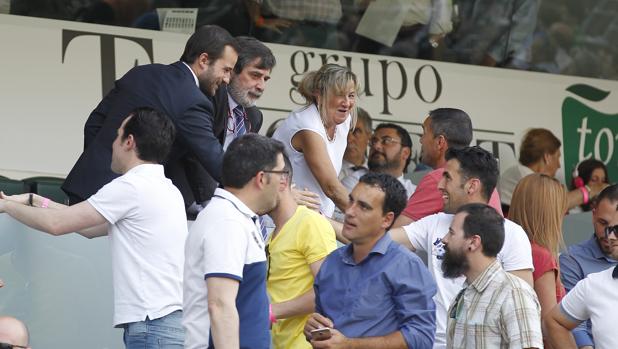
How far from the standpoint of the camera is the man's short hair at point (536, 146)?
1124 cm

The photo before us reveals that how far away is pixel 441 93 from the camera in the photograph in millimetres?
11609

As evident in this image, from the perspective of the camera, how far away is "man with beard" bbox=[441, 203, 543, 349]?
5828 millimetres

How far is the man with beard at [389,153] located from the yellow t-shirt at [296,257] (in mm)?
3519

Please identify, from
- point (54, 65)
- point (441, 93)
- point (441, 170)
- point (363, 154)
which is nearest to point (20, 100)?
point (54, 65)

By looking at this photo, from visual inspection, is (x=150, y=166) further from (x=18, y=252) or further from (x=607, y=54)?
(x=607, y=54)

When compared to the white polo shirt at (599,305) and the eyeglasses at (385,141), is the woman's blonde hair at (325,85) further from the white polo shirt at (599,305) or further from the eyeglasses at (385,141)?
the eyeglasses at (385,141)

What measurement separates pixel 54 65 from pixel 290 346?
15.7 feet

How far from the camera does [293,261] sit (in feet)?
20.6

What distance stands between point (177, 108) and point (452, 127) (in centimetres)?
138

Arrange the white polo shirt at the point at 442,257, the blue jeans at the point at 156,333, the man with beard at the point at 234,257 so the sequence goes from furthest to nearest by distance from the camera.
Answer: the white polo shirt at the point at 442,257 → the blue jeans at the point at 156,333 → the man with beard at the point at 234,257

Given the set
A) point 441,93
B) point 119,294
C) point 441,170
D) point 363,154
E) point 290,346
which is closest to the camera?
point 119,294

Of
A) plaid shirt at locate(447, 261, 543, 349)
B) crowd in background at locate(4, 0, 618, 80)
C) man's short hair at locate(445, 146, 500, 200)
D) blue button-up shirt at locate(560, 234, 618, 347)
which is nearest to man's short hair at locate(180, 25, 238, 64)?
man's short hair at locate(445, 146, 500, 200)

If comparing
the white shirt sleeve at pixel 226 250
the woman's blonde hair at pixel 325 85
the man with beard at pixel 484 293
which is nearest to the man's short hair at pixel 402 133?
the woman's blonde hair at pixel 325 85

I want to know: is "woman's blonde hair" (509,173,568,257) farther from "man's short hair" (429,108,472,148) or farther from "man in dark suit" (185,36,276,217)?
"man in dark suit" (185,36,276,217)
